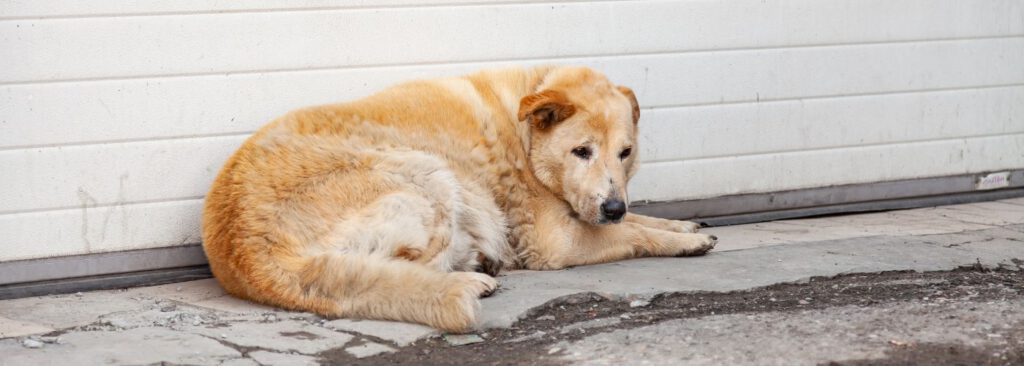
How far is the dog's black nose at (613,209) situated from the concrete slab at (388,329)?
132cm

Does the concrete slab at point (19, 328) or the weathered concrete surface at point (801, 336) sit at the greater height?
the weathered concrete surface at point (801, 336)

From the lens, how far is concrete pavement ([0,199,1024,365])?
4109 millimetres

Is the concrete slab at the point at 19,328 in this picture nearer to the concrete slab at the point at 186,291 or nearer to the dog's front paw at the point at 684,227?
the concrete slab at the point at 186,291

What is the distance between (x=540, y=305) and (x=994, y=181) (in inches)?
162

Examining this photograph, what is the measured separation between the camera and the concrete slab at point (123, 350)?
3977 millimetres

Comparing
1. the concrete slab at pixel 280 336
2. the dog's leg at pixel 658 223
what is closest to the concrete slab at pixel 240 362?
the concrete slab at pixel 280 336

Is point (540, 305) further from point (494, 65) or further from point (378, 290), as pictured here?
point (494, 65)

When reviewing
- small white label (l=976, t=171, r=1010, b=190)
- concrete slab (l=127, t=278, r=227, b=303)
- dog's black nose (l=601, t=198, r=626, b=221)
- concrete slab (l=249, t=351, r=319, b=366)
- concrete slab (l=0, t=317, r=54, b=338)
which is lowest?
concrete slab (l=127, t=278, r=227, b=303)

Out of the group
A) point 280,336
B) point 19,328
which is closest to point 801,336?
point 280,336

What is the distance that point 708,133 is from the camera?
21.9 ft

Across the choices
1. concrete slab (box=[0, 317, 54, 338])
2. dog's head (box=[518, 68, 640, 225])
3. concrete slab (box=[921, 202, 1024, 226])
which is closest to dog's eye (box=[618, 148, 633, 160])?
dog's head (box=[518, 68, 640, 225])

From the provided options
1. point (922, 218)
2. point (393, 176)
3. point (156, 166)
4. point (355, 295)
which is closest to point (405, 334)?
point (355, 295)

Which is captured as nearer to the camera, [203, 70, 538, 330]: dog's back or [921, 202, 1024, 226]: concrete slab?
[203, 70, 538, 330]: dog's back

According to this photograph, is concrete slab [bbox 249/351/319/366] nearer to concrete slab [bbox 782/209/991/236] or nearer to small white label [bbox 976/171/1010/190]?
concrete slab [bbox 782/209/991/236]
